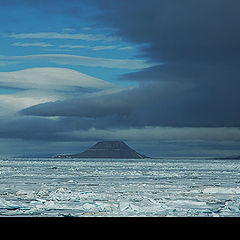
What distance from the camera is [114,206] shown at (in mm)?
12297

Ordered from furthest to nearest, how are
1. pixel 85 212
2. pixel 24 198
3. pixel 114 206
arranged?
1. pixel 24 198
2. pixel 114 206
3. pixel 85 212

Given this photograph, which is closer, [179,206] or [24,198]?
[179,206]
